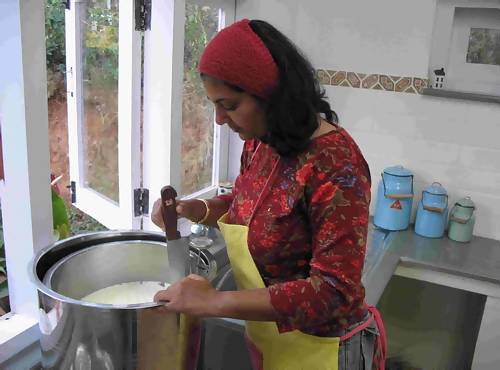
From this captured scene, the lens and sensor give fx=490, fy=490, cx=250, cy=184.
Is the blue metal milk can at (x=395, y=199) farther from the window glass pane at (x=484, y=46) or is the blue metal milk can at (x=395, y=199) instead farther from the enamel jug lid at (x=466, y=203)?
the window glass pane at (x=484, y=46)

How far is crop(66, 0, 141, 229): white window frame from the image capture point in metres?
1.47

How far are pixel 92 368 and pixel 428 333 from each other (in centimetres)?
170

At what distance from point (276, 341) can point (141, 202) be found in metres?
0.84

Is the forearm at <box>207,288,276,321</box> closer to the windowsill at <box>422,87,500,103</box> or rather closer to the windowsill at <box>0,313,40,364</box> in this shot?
the windowsill at <box>0,313,40,364</box>

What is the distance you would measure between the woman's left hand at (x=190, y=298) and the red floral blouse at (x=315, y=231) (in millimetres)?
93

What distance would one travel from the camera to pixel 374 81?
192cm

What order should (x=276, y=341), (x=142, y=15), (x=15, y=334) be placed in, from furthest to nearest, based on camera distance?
1. (x=142, y=15)
2. (x=15, y=334)
3. (x=276, y=341)

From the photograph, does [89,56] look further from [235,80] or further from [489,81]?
[489,81]

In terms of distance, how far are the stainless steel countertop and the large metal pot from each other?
0.76m

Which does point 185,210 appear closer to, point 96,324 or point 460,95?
point 96,324

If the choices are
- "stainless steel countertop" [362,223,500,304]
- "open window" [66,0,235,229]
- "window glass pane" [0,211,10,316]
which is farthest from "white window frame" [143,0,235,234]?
"stainless steel countertop" [362,223,500,304]

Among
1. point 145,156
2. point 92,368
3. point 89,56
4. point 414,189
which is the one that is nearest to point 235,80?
point 92,368

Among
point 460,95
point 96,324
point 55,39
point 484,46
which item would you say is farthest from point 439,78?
point 55,39

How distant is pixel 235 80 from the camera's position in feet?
2.27
